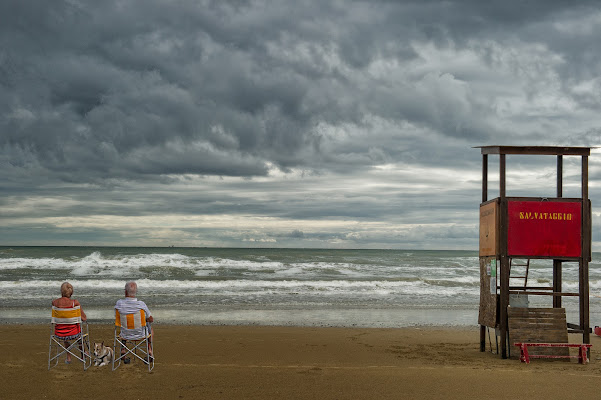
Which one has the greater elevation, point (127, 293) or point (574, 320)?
point (127, 293)

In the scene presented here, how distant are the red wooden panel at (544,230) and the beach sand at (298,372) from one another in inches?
70.0

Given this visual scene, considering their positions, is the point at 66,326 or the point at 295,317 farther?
the point at 295,317

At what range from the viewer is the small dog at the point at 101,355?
794 centimetres

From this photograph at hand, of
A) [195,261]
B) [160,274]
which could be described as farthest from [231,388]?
[195,261]

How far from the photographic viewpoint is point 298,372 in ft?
26.8

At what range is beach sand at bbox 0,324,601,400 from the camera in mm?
6957

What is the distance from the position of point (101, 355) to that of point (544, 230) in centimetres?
704

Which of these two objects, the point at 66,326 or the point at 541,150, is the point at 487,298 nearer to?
the point at 541,150

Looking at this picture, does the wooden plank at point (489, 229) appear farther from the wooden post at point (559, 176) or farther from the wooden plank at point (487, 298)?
the wooden post at point (559, 176)

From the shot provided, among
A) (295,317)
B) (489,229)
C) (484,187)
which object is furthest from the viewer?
(295,317)

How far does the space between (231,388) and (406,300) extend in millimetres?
14474

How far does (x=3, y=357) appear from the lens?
902 cm

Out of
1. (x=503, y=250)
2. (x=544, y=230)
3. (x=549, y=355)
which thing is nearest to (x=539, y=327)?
(x=549, y=355)

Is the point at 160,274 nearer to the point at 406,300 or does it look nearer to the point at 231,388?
the point at 406,300
